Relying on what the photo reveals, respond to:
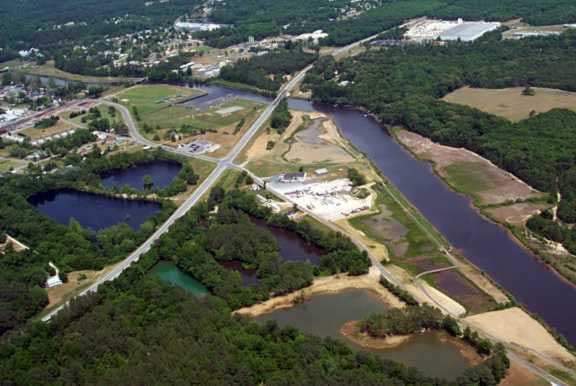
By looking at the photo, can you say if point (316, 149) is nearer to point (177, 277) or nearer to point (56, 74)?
point (177, 277)

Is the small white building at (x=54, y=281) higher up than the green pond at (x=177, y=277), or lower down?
higher up

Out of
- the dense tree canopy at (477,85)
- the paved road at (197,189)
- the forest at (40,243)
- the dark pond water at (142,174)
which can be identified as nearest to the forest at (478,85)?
the dense tree canopy at (477,85)

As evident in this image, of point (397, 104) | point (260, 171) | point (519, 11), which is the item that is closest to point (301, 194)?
point (260, 171)

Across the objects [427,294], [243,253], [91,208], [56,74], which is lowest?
[427,294]

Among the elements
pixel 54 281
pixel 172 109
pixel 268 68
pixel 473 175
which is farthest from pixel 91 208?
pixel 268 68

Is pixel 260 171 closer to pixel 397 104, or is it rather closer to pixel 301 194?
pixel 301 194

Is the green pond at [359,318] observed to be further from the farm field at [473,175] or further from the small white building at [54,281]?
the farm field at [473,175]

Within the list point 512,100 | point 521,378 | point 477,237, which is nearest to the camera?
point 521,378
